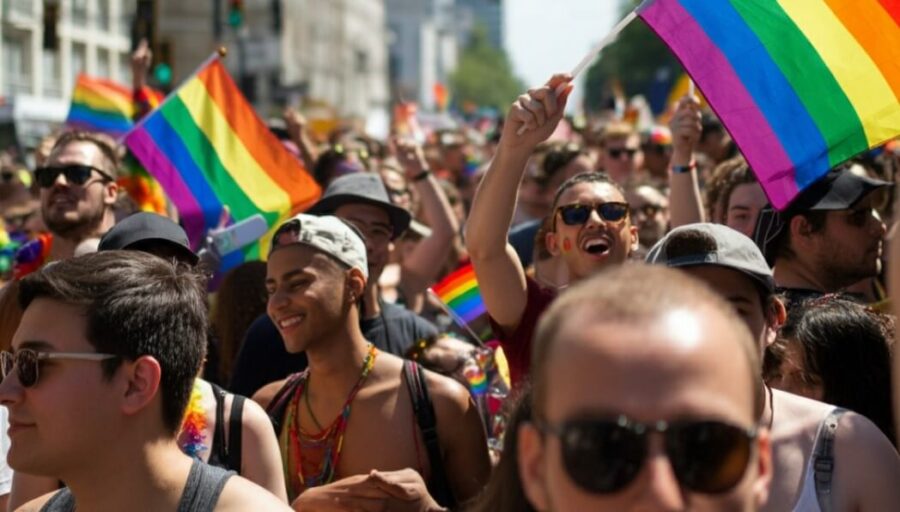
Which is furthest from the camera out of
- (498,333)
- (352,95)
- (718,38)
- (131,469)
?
(352,95)

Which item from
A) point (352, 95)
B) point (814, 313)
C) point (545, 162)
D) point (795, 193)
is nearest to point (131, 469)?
point (814, 313)

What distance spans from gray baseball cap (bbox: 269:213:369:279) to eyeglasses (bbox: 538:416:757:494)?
3019 millimetres

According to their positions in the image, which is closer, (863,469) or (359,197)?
(863,469)

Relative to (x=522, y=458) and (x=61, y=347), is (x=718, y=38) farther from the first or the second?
(x=522, y=458)

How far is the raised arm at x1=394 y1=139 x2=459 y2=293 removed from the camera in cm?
778

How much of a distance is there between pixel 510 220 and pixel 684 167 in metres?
1.48

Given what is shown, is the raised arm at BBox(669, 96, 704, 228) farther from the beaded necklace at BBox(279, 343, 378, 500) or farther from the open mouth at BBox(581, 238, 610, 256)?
the beaded necklace at BBox(279, 343, 378, 500)

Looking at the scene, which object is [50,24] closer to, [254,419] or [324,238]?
[324,238]

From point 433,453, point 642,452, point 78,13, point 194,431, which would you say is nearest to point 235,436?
point 194,431

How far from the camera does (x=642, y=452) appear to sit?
2.03 meters

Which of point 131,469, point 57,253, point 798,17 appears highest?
point 798,17

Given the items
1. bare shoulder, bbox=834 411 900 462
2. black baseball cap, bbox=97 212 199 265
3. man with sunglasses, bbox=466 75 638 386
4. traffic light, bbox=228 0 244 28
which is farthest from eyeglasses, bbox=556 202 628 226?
traffic light, bbox=228 0 244 28

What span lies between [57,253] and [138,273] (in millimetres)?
3220

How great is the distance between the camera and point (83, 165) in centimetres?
654
